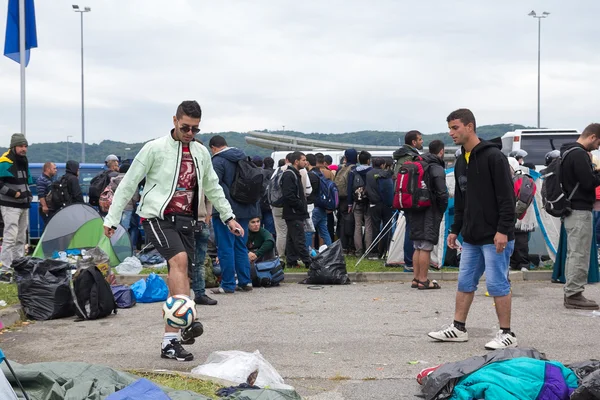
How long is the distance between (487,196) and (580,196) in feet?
7.99

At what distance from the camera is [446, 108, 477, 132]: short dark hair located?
23.7 feet

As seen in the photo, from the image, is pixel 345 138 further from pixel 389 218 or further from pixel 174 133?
pixel 174 133

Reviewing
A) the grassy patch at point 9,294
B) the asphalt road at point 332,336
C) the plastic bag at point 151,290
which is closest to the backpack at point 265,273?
the asphalt road at point 332,336

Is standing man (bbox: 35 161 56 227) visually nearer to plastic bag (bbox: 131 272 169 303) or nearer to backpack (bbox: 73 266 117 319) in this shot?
plastic bag (bbox: 131 272 169 303)

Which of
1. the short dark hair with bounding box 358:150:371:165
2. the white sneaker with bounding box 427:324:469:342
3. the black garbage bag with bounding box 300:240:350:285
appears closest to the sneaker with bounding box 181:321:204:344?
the white sneaker with bounding box 427:324:469:342

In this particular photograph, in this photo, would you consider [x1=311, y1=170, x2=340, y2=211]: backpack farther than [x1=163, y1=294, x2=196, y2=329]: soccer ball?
Yes

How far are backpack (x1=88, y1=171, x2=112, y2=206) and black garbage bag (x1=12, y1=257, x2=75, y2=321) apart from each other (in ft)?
22.1

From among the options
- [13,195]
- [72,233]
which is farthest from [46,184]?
[13,195]

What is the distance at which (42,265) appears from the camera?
365 inches

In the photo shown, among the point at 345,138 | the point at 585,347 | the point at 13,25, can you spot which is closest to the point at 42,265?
the point at 585,347

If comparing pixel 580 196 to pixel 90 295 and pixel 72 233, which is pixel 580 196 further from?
pixel 72 233

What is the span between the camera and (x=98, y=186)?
15969 mm

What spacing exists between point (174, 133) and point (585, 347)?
Answer: 12.8 ft

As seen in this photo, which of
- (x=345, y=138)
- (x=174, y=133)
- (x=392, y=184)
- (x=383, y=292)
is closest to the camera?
(x=174, y=133)
